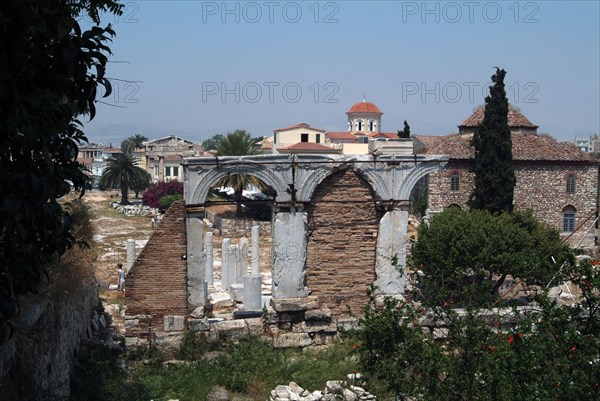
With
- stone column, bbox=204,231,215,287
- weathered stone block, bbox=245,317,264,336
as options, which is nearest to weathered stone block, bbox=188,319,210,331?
weathered stone block, bbox=245,317,264,336

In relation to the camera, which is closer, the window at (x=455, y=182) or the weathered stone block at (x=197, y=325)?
the weathered stone block at (x=197, y=325)

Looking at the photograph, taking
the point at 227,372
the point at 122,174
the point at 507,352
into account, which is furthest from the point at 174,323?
the point at 122,174

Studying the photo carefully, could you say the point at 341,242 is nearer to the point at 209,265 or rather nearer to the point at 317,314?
the point at 317,314

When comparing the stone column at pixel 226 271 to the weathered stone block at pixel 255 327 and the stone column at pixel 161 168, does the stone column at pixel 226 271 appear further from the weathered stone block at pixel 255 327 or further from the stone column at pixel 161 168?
the stone column at pixel 161 168

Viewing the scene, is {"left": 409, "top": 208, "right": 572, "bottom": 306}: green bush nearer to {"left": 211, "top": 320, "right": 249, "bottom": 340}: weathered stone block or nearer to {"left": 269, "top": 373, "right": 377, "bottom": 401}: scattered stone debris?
{"left": 211, "top": 320, "right": 249, "bottom": 340}: weathered stone block

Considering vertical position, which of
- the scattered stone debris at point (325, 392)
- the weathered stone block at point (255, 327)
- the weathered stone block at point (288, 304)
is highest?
the weathered stone block at point (288, 304)

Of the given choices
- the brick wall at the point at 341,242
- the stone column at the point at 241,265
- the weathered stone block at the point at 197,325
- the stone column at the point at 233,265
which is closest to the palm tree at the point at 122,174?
the stone column at the point at 241,265

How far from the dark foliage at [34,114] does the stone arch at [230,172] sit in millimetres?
7579

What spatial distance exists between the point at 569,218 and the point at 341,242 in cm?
2566

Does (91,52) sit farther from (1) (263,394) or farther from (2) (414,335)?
(1) (263,394)

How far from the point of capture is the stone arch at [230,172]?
1338 centimetres

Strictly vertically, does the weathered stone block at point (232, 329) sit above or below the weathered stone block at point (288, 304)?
below

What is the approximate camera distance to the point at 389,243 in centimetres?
1440

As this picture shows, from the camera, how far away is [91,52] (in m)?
5.41
